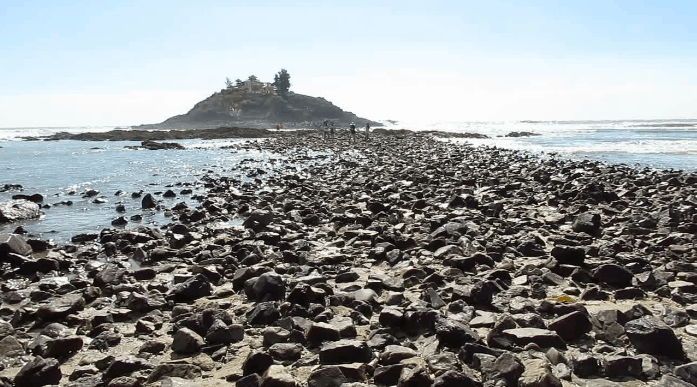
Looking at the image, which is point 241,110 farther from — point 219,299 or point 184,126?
point 219,299

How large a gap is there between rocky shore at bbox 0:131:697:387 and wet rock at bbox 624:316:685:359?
0.01m

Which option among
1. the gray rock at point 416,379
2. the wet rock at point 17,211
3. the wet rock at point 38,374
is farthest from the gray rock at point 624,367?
the wet rock at point 17,211

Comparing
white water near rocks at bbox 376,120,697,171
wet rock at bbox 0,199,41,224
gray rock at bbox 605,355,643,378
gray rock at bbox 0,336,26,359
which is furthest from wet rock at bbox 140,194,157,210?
white water near rocks at bbox 376,120,697,171

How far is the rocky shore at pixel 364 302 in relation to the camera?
11.7 feet

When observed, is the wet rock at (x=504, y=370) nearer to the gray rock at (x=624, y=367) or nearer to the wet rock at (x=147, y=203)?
the gray rock at (x=624, y=367)

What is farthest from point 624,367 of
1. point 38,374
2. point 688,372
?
point 38,374

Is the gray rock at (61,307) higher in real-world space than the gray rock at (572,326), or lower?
lower

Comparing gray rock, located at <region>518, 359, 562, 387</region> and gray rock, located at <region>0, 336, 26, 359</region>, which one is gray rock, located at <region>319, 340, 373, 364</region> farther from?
gray rock, located at <region>0, 336, 26, 359</region>

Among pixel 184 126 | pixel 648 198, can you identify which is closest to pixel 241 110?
pixel 184 126

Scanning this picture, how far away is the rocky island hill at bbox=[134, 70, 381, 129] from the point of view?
495 feet

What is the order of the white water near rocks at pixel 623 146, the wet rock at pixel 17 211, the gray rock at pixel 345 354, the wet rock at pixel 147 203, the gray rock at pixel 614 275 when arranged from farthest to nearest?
the white water near rocks at pixel 623 146
the wet rock at pixel 147 203
the wet rock at pixel 17 211
the gray rock at pixel 614 275
the gray rock at pixel 345 354

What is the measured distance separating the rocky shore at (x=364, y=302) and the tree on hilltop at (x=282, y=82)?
6283 inches

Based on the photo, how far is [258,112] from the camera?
153875mm

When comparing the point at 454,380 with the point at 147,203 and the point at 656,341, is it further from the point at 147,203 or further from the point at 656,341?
the point at 147,203
